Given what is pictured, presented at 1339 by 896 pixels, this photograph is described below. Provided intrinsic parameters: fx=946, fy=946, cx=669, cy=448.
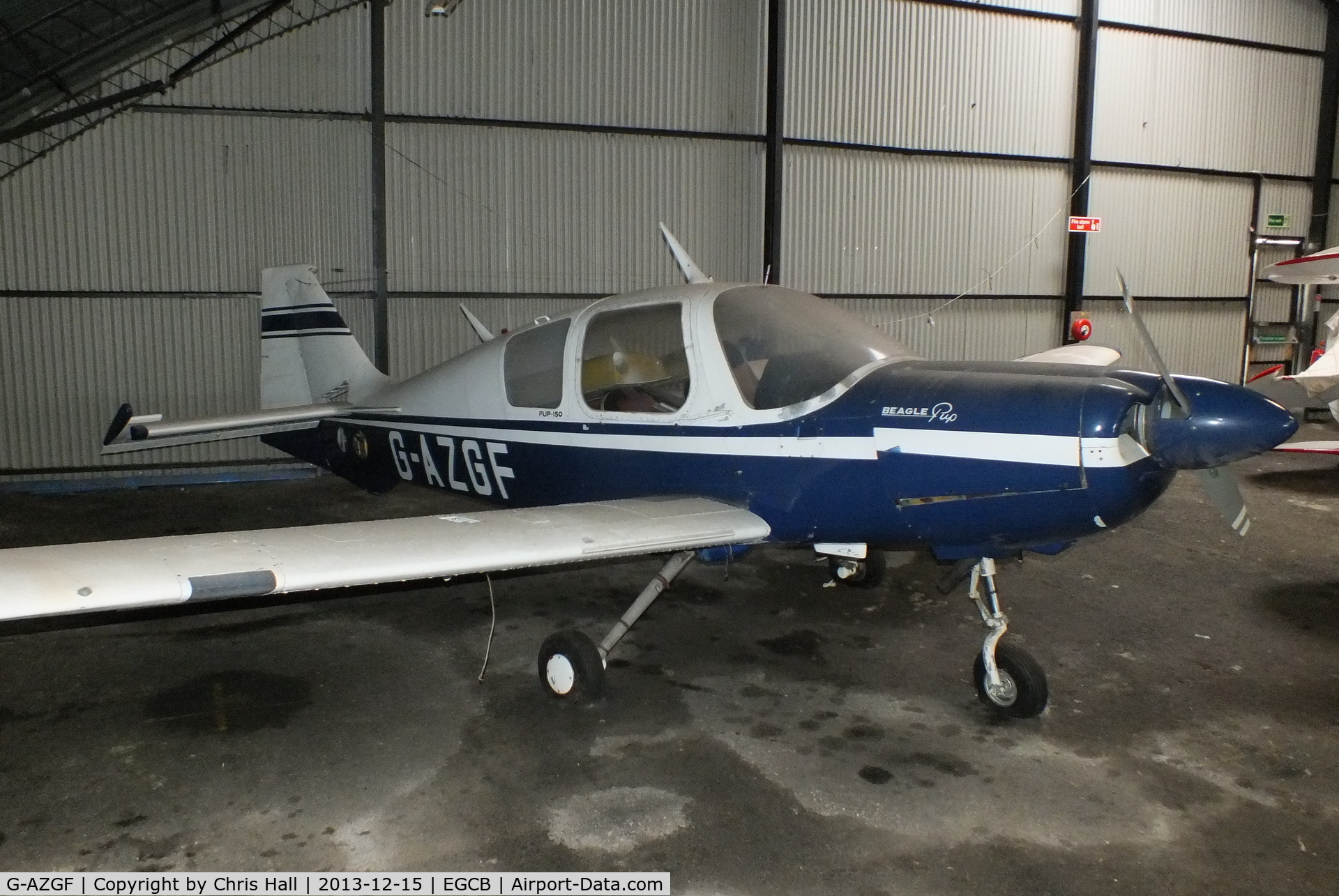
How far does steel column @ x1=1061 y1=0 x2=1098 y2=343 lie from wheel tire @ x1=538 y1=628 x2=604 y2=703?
1109 centimetres

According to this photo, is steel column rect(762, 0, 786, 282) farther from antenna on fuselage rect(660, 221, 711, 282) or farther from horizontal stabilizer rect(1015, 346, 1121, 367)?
antenna on fuselage rect(660, 221, 711, 282)

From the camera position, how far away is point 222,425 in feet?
21.1

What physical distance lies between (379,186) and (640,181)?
304 centimetres

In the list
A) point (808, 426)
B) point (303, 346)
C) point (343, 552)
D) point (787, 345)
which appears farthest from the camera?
point (303, 346)

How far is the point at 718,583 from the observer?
6.52 metres

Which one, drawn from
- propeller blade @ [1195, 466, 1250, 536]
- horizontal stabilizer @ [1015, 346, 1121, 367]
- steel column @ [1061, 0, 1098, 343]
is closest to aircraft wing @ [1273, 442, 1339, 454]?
horizontal stabilizer @ [1015, 346, 1121, 367]

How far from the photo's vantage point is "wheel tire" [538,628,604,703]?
14.5 feet

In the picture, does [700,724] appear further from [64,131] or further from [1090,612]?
[64,131]

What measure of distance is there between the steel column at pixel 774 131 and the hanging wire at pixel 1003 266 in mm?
2026

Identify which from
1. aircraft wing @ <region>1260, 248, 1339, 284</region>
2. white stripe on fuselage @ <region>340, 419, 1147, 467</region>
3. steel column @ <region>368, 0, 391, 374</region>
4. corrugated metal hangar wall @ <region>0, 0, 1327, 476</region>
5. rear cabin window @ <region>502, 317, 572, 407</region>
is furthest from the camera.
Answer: aircraft wing @ <region>1260, 248, 1339, 284</region>

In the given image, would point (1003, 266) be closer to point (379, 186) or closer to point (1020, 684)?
point (379, 186)

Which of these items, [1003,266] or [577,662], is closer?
[577,662]

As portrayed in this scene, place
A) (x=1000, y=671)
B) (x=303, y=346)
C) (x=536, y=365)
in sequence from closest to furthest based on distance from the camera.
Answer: (x=1000, y=671)
(x=536, y=365)
(x=303, y=346)

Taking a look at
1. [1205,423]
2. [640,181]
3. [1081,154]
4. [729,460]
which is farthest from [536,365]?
[1081,154]
